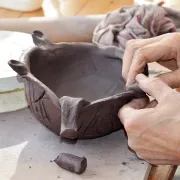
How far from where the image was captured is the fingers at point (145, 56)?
80cm

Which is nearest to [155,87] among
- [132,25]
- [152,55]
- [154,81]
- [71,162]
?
[154,81]

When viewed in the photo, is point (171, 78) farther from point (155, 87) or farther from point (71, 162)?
point (71, 162)

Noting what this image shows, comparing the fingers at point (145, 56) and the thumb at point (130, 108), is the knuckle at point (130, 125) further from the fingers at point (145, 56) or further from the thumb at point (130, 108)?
the fingers at point (145, 56)

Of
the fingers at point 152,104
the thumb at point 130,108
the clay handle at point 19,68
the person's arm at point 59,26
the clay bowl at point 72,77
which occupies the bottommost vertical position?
the person's arm at point 59,26

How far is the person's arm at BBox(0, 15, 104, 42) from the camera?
1.24 meters

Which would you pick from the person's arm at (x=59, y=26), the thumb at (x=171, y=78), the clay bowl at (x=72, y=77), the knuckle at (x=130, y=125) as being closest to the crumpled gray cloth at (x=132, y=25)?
the person's arm at (x=59, y=26)

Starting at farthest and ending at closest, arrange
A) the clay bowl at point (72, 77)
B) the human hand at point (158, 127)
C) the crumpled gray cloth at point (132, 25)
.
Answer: the crumpled gray cloth at point (132, 25), the clay bowl at point (72, 77), the human hand at point (158, 127)

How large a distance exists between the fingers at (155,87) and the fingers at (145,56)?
0.05m

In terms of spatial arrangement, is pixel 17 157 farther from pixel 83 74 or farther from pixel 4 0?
pixel 4 0

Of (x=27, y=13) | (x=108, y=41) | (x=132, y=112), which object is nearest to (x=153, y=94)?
(x=132, y=112)

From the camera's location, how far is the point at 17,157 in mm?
814

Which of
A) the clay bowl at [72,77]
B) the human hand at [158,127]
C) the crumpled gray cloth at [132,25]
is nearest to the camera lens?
the human hand at [158,127]

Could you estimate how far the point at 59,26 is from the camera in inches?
50.4

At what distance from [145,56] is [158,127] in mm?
185
